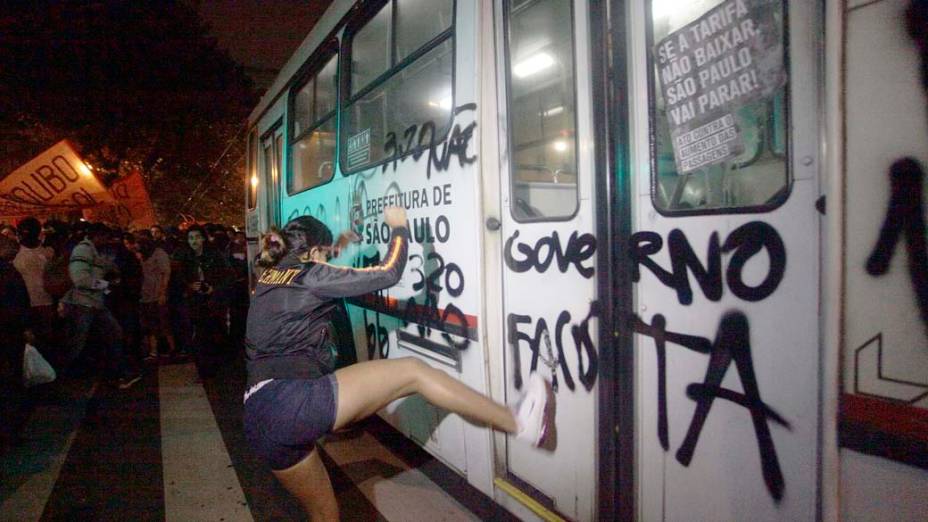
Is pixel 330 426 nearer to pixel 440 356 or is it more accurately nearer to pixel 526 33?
pixel 440 356

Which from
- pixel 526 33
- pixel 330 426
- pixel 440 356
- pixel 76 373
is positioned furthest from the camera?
pixel 76 373

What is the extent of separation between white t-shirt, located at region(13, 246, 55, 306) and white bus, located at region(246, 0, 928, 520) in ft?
17.6

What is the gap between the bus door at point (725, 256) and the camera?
4.55 ft

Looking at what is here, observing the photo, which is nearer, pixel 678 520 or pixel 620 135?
pixel 678 520

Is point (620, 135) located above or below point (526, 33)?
below

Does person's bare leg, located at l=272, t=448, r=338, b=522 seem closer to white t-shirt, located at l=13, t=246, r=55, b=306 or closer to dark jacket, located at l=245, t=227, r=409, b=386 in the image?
dark jacket, located at l=245, t=227, r=409, b=386

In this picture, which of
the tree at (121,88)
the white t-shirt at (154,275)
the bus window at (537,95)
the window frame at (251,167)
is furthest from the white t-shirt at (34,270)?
the tree at (121,88)

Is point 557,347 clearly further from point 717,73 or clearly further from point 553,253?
point 717,73

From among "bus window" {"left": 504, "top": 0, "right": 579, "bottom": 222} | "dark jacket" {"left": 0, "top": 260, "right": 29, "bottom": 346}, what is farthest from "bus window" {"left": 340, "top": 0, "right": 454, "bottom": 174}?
"dark jacket" {"left": 0, "top": 260, "right": 29, "bottom": 346}

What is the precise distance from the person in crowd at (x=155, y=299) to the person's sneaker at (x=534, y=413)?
6.24 metres

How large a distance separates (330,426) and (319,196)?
262 cm

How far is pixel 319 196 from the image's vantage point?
435 cm

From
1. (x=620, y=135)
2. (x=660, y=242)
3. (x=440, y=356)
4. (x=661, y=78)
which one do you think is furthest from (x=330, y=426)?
(x=661, y=78)

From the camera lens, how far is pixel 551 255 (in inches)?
82.4
